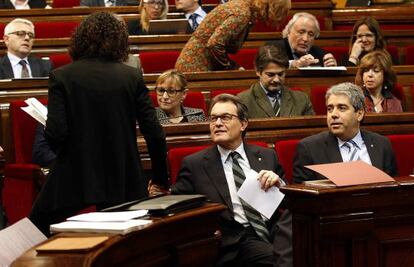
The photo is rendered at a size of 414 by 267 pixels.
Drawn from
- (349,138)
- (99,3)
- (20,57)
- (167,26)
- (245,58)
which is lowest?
(349,138)

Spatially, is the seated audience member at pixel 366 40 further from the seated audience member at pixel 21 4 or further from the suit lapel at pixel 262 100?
the seated audience member at pixel 21 4

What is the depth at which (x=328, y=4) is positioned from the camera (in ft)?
22.3

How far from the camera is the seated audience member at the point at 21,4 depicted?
6.78 m

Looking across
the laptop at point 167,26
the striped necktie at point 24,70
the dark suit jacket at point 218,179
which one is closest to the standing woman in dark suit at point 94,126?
the dark suit jacket at point 218,179

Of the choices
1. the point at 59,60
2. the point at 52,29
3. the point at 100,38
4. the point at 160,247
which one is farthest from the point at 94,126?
the point at 52,29

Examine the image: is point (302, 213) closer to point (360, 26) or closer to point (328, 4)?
point (360, 26)

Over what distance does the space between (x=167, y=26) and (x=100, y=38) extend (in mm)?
2821

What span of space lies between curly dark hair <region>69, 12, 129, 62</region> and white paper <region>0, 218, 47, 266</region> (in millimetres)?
907

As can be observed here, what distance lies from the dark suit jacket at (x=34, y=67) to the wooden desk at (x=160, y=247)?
276 cm

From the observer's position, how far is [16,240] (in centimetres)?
207

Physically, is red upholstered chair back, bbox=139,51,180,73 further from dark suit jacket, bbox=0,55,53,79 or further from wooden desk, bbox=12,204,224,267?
wooden desk, bbox=12,204,224,267

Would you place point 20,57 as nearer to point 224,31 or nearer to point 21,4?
point 224,31

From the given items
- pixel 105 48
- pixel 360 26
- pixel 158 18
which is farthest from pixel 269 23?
pixel 105 48

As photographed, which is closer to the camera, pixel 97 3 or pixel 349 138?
pixel 349 138
